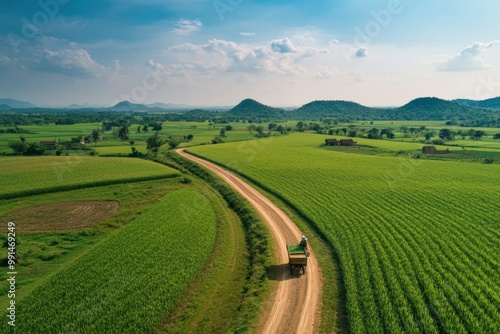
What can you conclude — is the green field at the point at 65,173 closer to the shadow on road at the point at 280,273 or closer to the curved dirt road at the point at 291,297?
the curved dirt road at the point at 291,297

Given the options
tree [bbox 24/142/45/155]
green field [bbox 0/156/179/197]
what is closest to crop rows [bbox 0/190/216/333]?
green field [bbox 0/156/179/197]

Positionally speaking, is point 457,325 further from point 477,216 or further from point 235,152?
point 235,152

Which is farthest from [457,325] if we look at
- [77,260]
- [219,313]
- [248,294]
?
[77,260]

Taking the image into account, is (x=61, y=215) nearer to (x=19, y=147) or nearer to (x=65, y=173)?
(x=65, y=173)

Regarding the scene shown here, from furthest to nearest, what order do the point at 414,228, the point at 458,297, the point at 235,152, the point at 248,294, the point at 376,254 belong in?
the point at 235,152 → the point at 414,228 → the point at 376,254 → the point at 248,294 → the point at 458,297

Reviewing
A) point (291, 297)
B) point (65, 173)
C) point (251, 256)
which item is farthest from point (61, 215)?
point (291, 297)

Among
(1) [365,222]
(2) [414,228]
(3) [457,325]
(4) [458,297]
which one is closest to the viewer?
(3) [457,325]
